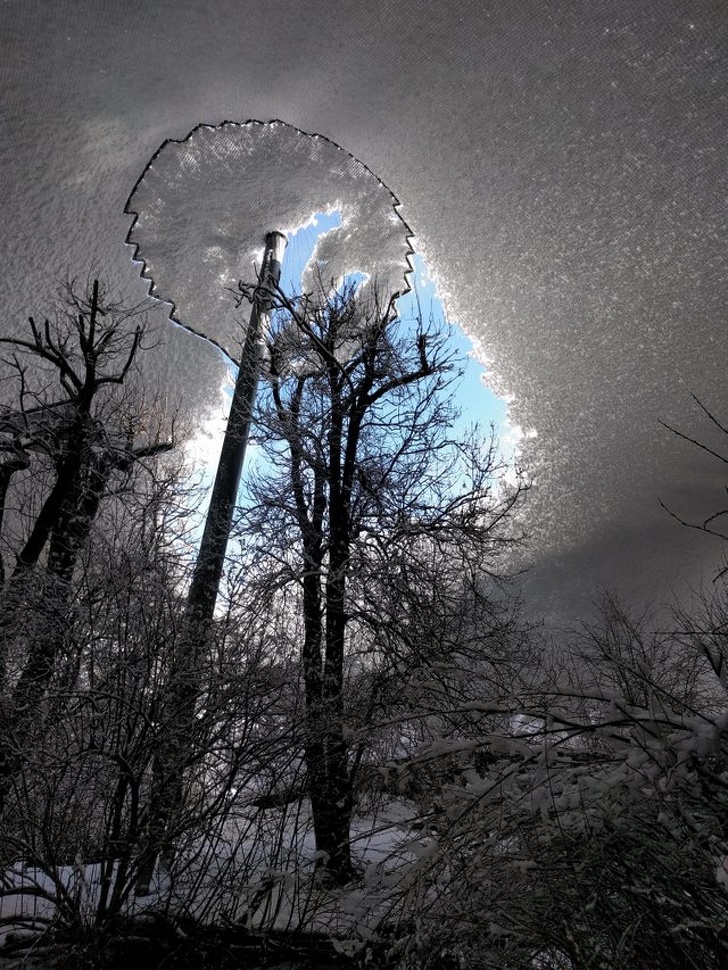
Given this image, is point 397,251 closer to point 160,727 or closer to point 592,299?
point 592,299

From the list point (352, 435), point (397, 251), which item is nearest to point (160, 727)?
point (352, 435)

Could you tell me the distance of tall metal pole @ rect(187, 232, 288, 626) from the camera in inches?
309

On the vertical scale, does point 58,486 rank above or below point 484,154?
below

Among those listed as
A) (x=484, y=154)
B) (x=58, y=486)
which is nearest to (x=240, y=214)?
(x=484, y=154)

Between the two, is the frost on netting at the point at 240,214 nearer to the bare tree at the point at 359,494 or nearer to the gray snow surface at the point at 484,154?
the gray snow surface at the point at 484,154

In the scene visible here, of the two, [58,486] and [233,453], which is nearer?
[58,486]

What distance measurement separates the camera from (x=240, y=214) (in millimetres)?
10227

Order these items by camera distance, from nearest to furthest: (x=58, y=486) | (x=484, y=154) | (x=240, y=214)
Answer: (x=58, y=486), (x=484, y=154), (x=240, y=214)

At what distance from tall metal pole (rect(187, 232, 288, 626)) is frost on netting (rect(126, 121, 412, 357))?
50cm

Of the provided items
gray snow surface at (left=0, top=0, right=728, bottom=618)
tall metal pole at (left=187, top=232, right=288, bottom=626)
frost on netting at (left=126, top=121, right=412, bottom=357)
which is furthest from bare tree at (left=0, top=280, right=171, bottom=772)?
gray snow surface at (left=0, top=0, right=728, bottom=618)

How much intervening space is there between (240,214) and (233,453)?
325cm

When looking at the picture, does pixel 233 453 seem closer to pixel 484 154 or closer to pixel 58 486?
pixel 58 486

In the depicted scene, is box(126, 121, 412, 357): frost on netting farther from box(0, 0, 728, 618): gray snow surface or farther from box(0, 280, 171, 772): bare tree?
box(0, 280, 171, 772): bare tree

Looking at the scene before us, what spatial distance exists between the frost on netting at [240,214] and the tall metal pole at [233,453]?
19.6 inches
